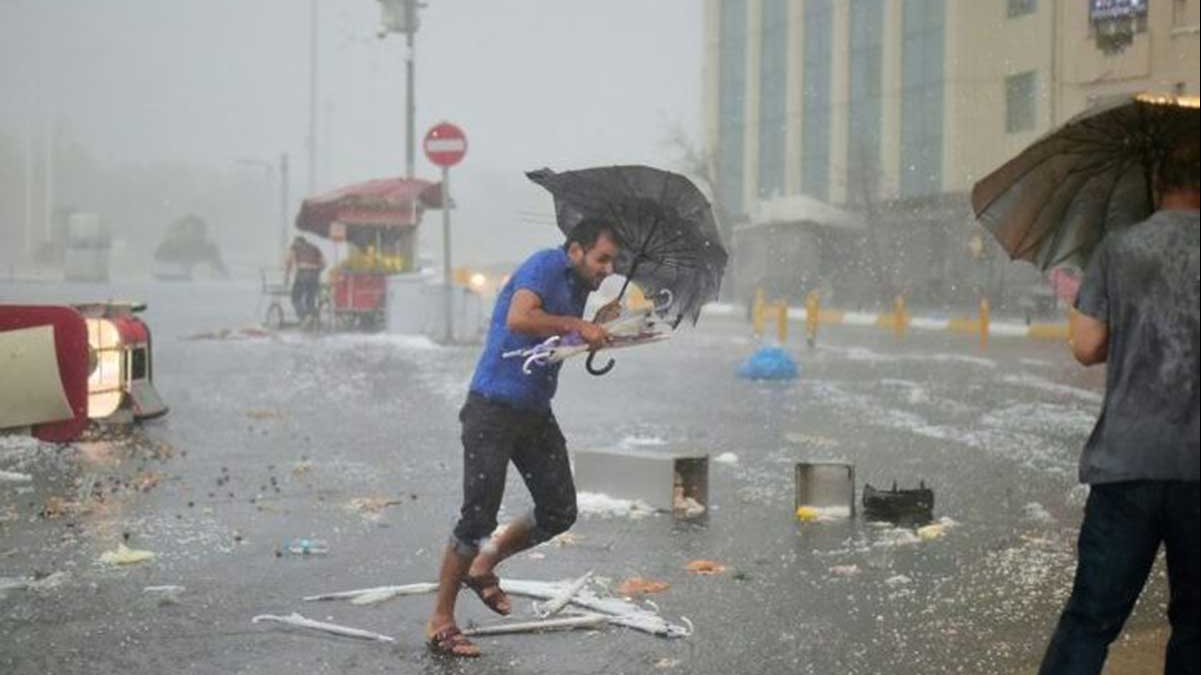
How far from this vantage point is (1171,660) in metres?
3.76

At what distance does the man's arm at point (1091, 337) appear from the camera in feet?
12.0

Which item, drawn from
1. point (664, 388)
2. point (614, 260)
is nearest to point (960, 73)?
point (664, 388)

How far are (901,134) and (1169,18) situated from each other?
1322 inches

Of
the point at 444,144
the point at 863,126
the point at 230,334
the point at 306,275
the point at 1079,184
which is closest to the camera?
the point at 1079,184

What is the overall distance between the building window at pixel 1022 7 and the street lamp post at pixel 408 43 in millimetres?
10361

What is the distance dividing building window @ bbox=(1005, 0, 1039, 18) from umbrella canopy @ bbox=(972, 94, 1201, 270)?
1193 centimetres

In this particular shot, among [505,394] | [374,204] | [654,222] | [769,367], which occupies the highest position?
[374,204]

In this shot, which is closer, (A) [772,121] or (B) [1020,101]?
(B) [1020,101]

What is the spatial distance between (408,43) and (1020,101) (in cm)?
1042

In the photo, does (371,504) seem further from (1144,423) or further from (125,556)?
(1144,423)

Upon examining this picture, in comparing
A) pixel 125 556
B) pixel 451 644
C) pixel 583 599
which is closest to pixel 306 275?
pixel 125 556

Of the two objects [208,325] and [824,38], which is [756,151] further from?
[208,325]

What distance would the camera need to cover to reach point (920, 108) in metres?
39.2

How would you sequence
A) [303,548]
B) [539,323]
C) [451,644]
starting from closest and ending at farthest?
[539,323] < [451,644] < [303,548]
